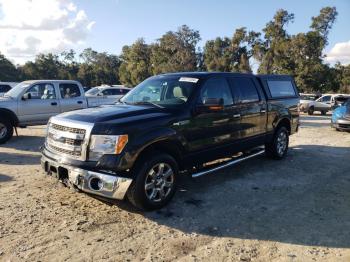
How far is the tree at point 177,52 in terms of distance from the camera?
55475mm

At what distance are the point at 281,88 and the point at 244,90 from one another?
1.99 m

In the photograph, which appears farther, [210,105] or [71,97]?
[71,97]

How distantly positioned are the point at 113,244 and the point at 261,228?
186 cm

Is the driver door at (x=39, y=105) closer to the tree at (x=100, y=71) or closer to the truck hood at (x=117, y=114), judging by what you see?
the truck hood at (x=117, y=114)

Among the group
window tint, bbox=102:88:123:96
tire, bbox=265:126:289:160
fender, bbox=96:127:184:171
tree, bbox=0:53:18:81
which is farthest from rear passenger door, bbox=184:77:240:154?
tree, bbox=0:53:18:81

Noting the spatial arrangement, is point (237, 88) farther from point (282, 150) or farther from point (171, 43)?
point (171, 43)

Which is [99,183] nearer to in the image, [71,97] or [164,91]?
[164,91]

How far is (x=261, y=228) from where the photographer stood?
4672mm

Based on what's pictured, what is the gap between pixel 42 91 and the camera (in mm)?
11711

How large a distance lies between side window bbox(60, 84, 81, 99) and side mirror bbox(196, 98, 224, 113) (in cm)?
749

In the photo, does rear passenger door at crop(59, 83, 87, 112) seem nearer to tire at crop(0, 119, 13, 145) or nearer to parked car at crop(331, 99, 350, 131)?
tire at crop(0, 119, 13, 145)

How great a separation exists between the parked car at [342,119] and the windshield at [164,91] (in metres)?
9.63

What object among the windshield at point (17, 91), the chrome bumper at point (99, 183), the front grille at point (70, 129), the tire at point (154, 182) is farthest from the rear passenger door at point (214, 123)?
the windshield at point (17, 91)

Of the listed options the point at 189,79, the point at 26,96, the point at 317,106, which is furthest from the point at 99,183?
the point at 317,106
